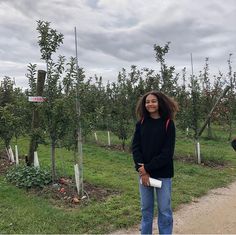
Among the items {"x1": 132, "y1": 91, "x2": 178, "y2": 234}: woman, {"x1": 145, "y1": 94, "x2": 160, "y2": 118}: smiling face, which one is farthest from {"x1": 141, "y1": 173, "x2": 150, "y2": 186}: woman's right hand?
{"x1": 145, "y1": 94, "x2": 160, "y2": 118}: smiling face

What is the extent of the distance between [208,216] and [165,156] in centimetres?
266

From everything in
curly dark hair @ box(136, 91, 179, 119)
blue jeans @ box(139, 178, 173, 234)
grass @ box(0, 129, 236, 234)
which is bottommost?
grass @ box(0, 129, 236, 234)

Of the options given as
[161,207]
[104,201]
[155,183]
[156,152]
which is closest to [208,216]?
[104,201]

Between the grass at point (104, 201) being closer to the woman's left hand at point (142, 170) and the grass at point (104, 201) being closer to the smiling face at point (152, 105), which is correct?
the woman's left hand at point (142, 170)

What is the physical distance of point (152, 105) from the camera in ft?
16.3

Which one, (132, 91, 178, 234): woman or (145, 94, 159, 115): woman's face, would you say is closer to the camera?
(132, 91, 178, 234): woman

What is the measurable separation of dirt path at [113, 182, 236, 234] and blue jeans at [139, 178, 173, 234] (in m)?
0.98

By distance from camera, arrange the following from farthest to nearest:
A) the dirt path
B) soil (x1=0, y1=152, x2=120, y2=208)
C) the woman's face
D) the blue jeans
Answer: soil (x1=0, y1=152, x2=120, y2=208) → the dirt path → the woman's face → the blue jeans

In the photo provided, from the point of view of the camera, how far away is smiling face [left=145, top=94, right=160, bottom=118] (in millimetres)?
4980

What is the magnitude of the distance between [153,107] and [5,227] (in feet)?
9.56

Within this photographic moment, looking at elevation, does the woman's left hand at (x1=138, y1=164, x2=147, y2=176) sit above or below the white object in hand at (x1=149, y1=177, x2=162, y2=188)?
above

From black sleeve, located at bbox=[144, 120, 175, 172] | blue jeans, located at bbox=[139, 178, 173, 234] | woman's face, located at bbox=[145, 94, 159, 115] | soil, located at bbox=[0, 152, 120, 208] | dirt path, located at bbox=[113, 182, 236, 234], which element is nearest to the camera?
black sleeve, located at bbox=[144, 120, 175, 172]

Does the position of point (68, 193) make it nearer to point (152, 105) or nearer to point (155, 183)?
point (155, 183)

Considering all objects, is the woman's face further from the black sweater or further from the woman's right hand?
the woman's right hand
